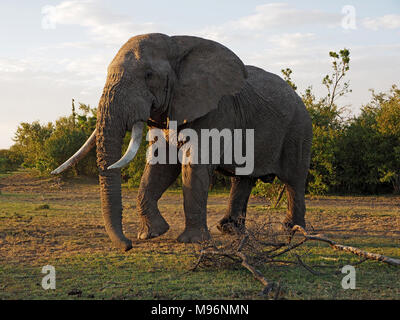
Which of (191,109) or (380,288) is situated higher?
(191,109)

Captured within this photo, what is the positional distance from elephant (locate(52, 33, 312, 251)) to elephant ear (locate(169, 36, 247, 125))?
0.01 meters

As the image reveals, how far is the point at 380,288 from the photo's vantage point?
495 cm

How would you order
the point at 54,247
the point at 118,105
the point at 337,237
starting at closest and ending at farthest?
the point at 118,105
the point at 54,247
the point at 337,237

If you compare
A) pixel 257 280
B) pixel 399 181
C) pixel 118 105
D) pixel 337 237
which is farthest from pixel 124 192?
pixel 257 280

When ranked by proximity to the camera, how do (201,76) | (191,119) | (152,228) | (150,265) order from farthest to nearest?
(152,228), (201,76), (191,119), (150,265)

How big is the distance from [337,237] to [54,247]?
4543 mm

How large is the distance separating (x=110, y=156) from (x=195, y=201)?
1.43 meters

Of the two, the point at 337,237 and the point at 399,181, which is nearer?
the point at 337,237

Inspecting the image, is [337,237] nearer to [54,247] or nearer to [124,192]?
[54,247]

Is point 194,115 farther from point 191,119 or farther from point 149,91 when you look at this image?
point 149,91

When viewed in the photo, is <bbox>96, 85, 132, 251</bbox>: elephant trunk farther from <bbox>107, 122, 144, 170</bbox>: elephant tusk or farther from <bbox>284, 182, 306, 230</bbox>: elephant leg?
<bbox>284, 182, 306, 230</bbox>: elephant leg

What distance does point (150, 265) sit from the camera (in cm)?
584

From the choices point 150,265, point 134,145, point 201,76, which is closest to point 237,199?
point 201,76
